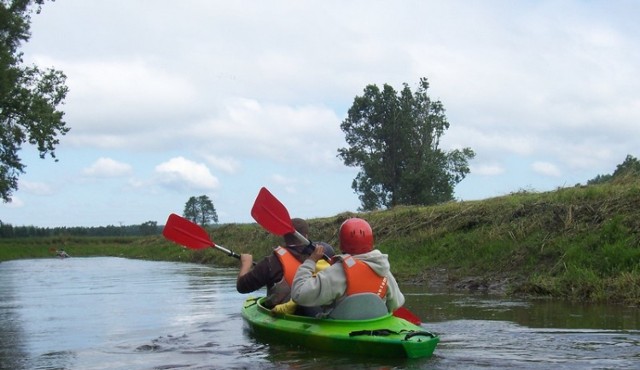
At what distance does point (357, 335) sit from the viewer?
6.43m

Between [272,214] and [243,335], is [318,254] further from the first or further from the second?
[243,335]

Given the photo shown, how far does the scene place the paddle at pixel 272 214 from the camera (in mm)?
8250

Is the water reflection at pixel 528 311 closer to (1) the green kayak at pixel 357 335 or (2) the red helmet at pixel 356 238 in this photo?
(1) the green kayak at pixel 357 335

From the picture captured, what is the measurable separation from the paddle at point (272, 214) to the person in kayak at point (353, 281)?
3.91 feet

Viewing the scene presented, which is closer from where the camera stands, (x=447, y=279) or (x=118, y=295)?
(x=447, y=279)

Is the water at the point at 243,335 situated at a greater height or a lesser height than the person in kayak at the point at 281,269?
lesser

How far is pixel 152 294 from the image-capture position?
14.0 metres

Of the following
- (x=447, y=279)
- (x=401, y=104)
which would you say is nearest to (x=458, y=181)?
(x=401, y=104)

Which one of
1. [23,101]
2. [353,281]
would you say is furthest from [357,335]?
[23,101]

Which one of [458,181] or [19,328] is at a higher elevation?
[458,181]

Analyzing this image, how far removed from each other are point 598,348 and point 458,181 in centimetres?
3539

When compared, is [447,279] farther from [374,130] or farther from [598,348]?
[374,130]

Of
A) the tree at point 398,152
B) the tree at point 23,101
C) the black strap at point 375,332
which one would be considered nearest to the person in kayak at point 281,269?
the black strap at point 375,332

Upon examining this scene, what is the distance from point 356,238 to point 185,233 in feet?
14.2
